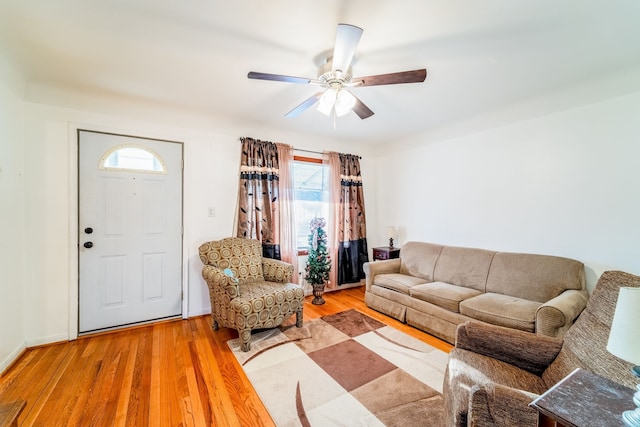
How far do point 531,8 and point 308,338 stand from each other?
3045 mm

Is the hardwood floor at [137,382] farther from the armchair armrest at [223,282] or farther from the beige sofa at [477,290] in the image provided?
the armchair armrest at [223,282]

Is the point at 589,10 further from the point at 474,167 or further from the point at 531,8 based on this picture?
the point at 474,167

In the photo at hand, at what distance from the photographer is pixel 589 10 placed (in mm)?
1545

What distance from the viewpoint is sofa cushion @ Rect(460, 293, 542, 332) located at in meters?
2.15

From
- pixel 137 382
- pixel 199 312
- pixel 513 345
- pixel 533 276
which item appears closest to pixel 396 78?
pixel 513 345

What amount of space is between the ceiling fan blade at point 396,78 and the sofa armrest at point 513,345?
167 centimetres

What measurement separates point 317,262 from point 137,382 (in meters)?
2.32

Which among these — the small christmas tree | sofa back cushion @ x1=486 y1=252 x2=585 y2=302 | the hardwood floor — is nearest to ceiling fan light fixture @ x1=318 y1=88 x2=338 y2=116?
the small christmas tree

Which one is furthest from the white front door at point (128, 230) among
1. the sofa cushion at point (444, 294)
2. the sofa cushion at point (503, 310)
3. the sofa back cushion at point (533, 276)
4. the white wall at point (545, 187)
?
the sofa back cushion at point (533, 276)

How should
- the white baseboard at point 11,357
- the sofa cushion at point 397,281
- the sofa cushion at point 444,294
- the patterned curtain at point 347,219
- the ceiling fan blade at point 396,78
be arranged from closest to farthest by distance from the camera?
the ceiling fan blade at point 396,78 → the white baseboard at point 11,357 → the sofa cushion at point 444,294 → the sofa cushion at point 397,281 → the patterned curtain at point 347,219

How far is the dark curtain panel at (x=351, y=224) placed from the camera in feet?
14.2

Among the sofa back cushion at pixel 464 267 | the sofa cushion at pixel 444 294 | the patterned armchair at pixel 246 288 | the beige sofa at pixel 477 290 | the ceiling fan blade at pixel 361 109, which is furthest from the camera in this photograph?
the sofa back cushion at pixel 464 267

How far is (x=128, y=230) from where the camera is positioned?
113 inches

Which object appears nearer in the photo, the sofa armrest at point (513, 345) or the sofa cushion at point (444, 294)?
the sofa armrest at point (513, 345)
